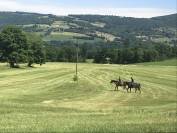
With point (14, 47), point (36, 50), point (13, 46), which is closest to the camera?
point (13, 46)

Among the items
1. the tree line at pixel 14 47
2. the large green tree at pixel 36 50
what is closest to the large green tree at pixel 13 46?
the tree line at pixel 14 47

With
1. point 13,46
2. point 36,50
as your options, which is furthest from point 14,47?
point 36,50

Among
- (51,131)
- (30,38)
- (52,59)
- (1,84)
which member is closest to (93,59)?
(52,59)

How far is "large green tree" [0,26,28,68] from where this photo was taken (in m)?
112

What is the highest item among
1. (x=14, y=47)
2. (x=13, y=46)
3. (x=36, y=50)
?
(x=13, y=46)

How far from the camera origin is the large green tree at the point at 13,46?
111500 mm

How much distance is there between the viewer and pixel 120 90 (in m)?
59.5

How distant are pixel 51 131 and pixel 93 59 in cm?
17806

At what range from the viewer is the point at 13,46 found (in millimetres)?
111875

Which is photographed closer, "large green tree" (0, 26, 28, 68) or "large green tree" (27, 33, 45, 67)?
"large green tree" (0, 26, 28, 68)

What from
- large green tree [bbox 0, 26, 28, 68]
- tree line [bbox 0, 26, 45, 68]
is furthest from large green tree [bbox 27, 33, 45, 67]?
large green tree [bbox 0, 26, 28, 68]

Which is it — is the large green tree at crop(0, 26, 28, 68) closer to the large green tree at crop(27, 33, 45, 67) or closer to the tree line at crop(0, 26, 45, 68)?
the tree line at crop(0, 26, 45, 68)

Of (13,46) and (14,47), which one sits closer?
(13,46)

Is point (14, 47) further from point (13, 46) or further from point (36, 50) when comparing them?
point (36, 50)
